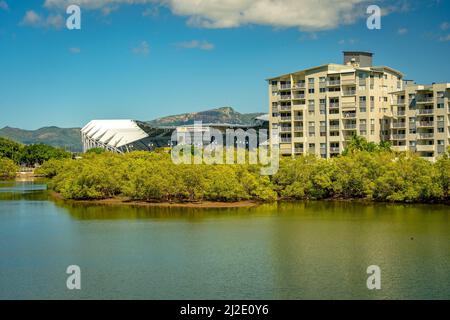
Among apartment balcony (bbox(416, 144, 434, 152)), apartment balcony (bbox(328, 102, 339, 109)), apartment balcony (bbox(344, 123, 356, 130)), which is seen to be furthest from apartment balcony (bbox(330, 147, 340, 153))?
apartment balcony (bbox(416, 144, 434, 152))

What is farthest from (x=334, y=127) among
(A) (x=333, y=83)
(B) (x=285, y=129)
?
(B) (x=285, y=129)

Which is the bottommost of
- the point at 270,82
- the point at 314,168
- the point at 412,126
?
the point at 314,168

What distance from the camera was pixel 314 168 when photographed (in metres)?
41.2

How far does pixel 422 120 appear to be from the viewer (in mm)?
49500

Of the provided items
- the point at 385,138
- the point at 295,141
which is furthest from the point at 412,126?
the point at 295,141

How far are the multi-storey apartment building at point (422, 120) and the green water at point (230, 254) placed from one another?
16772 mm

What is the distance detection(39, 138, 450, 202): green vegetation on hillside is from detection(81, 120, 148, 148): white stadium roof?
41084 mm

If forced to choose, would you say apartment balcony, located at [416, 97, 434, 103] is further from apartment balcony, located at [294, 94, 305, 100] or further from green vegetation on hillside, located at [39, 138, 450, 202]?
apartment balcony, located at [294, 94, 305, 100]

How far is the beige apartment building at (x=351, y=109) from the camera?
162 feet

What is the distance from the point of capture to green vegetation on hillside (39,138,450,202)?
1453 inches

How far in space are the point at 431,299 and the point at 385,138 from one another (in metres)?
38.0

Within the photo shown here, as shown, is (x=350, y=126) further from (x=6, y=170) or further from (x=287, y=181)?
(x=6, y=170)

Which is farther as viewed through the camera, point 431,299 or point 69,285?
point 69,285
